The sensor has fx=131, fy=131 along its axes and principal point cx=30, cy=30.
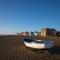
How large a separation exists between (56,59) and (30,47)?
380 inches

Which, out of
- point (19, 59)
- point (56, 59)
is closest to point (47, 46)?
point (56, 59)

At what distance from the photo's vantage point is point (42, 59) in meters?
15.7

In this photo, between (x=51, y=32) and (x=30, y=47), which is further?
(x=51, y=32)

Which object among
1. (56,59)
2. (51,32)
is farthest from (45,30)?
(56,59)

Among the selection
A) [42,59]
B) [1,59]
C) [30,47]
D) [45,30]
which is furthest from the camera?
[45,30]

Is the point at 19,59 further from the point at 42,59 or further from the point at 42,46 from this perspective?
the point at 42,46

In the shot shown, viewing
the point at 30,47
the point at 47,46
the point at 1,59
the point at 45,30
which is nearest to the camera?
the point at 1,59

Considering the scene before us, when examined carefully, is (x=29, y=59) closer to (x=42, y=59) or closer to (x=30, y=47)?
(x=42, y=59)

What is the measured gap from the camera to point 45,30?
86375 millimetres

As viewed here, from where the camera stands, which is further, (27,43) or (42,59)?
(27,43)

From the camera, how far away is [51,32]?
3410 inches

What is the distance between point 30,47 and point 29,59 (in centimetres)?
944

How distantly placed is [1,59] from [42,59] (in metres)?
4.80

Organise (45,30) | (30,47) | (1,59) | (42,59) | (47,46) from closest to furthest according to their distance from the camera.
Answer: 1. (1,59)
2. (42,59)
3. (47,46)
4. (30,47)
5. (45,30)
